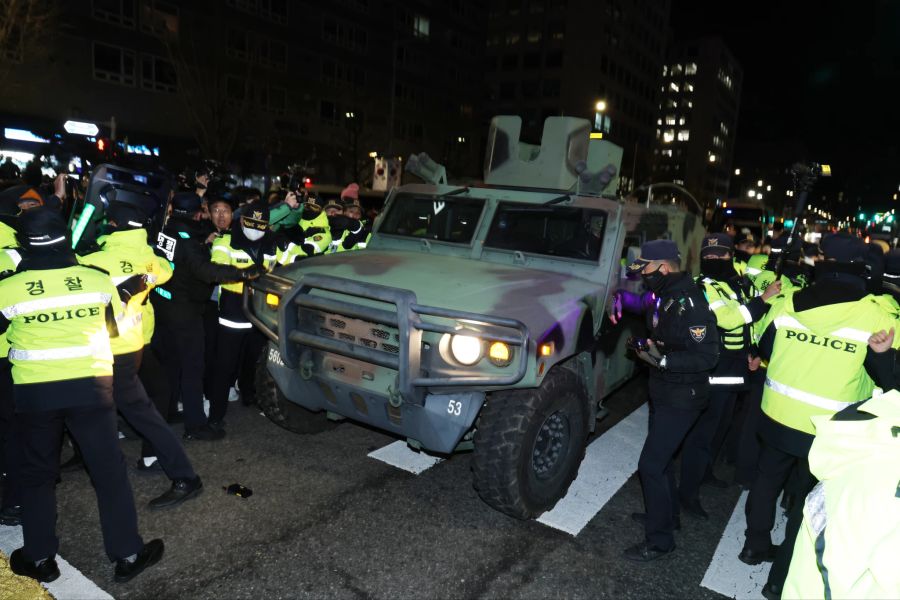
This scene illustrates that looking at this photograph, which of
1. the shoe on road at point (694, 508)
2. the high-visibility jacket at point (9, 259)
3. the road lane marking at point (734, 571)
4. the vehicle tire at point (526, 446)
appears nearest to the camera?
the road lane marking at point (734, 571)

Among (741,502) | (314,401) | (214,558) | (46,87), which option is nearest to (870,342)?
(741,502)

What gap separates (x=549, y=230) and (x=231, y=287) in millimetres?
2717

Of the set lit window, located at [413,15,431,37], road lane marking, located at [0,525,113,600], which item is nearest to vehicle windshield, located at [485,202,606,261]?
road lane marking, located at [0,525,113,600]

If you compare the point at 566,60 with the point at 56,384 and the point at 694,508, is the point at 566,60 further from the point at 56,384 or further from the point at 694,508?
the point at 56,384

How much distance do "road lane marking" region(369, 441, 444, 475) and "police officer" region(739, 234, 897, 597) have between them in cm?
233

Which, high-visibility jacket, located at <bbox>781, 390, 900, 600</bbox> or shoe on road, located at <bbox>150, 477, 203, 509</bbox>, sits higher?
high-visibility jacket, located at <bbox>781, 390, 900, 600</bbox>

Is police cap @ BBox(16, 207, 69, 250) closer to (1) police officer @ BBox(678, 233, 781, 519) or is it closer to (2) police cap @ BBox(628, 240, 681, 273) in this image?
(2) police cap @ BBox(628, 240, 681, 273)

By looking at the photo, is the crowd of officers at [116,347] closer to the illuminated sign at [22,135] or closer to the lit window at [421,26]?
the illuminated sign at [22,135]

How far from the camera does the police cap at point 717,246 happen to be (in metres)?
4.23

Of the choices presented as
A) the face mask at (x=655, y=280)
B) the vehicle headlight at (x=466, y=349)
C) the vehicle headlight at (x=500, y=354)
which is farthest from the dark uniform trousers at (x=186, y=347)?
the face mask at (x=655, y=280)

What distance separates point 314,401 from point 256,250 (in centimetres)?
158

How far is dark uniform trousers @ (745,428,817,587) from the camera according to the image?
10.4 feet

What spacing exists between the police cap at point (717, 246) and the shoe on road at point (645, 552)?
2.05m

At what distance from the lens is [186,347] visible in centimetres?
471
